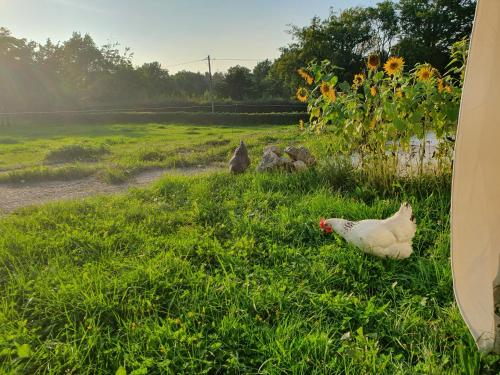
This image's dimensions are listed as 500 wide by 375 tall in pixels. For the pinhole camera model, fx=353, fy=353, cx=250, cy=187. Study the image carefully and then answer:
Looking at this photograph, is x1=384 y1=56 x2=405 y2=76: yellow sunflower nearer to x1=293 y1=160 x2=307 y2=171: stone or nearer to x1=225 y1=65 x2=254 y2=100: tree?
x1=293 y1=160 x2=307 y2=171: stone

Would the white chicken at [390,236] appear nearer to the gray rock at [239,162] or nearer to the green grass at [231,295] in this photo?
A: the green grass at [231,295]

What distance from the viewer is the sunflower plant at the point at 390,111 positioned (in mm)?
3168

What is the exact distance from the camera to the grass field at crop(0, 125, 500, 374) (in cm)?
162

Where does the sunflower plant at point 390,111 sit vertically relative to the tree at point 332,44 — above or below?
below

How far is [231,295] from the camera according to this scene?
2057 mm

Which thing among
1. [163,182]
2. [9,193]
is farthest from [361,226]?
[9,193]

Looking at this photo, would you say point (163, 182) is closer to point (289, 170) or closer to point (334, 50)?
point (289, 170)

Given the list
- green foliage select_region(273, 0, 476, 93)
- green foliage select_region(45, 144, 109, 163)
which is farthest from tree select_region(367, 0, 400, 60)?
green foliage select_region(45, 144, 109, 163)

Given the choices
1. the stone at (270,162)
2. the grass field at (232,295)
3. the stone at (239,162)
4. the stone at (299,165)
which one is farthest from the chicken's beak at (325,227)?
the stone at (239,162)

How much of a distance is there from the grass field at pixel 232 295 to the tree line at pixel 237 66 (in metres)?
22.7

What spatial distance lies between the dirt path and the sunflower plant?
10.2 feet

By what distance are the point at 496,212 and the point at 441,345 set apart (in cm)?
77

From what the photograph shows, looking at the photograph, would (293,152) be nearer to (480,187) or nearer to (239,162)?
(239,162)

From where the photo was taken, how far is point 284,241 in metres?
2.81
